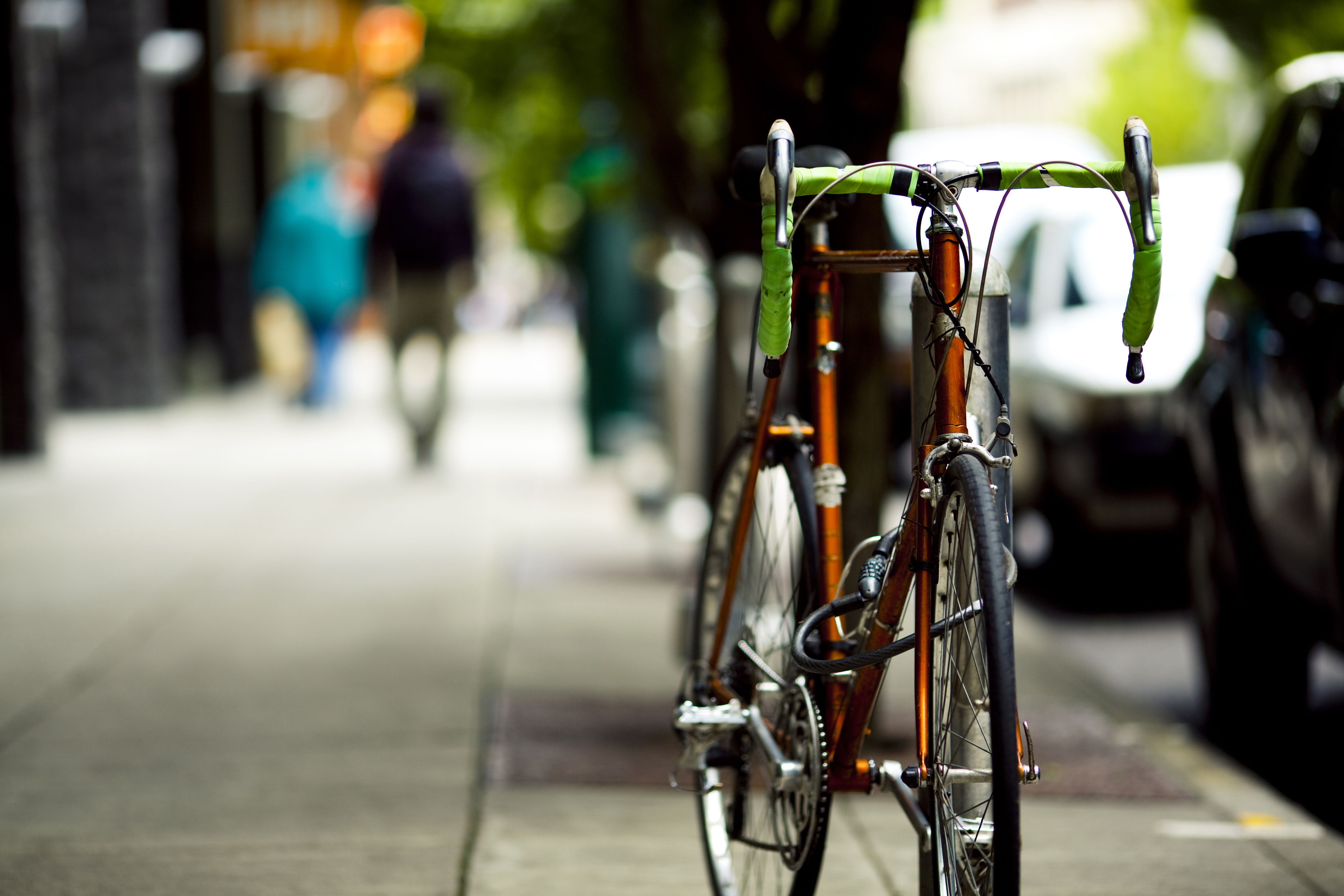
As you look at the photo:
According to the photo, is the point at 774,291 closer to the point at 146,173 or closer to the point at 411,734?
the point at 411,734

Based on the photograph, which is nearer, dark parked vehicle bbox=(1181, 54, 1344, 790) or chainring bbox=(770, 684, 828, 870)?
chainring bbox=(770, 684, 828, 870)

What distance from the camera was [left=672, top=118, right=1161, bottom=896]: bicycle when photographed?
2832 millimetres

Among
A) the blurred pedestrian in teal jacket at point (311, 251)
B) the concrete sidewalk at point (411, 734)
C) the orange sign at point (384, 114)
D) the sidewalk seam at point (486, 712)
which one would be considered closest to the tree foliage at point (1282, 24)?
the blurred pedestrian in teal jacket at point (311, 251)

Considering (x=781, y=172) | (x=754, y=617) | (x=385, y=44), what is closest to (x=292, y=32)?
(x=385, y=44)

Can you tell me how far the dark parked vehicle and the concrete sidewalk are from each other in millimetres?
450

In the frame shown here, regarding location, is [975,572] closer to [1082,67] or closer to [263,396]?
[263,396]

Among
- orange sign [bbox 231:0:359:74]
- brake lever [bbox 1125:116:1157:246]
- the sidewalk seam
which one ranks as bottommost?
the sidewalk seam

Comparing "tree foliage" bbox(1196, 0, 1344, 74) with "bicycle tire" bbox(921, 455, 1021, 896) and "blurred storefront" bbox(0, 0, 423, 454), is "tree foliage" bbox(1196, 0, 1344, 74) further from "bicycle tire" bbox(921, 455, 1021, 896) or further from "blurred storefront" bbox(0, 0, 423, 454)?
"bicycle tire" bbox(921, 455, 1021, 896)

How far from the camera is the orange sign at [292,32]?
15.6 m

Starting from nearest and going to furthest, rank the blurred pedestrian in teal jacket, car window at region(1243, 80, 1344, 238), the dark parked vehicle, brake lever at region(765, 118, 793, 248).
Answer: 1. brake lever at region(765, 118, 793, 248)
2. the dark parked vehicle
3. car window at region(1243, 80, 1344, 238)
4. the blurred pedestrian in teal jacket

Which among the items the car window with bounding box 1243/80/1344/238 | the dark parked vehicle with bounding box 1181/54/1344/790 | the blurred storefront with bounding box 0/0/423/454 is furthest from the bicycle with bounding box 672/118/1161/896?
the blurred storefront with bounding box 0/0/423/454

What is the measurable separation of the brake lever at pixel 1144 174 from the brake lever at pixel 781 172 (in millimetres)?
525

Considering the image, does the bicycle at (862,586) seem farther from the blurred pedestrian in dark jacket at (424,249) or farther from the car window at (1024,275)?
the blurred pedestrian in dark jacket at (424,249)

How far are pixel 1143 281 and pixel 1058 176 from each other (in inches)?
9.1
